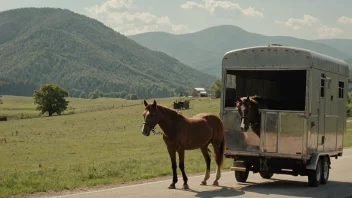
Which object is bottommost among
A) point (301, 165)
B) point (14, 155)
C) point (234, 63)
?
point (14, 155)

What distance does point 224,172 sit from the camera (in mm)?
18484

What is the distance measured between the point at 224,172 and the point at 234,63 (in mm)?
5098

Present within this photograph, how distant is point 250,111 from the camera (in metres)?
14.0

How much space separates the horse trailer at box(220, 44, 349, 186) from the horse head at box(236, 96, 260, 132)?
27mm

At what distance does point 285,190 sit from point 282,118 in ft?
6.29

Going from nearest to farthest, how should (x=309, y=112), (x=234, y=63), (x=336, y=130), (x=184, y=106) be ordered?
(x=309, y=112) → (x=234, y=63) → (x=336, y=130) → (x=184, y=106)

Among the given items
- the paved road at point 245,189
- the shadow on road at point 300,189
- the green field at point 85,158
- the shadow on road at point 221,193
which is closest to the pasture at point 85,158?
the green field at point 85,158

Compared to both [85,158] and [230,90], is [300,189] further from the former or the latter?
[85,158]

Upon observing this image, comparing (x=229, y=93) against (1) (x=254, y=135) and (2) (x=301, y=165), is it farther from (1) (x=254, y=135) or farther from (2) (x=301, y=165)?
(2) (x=301, y=165)

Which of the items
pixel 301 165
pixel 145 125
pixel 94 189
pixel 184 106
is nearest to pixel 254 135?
pixel 301 165

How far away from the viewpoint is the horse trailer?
13906 mm

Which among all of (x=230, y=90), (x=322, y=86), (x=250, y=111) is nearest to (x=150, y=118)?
(x=250, y=111)

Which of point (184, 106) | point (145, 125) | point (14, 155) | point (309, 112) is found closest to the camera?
point (145, 125)

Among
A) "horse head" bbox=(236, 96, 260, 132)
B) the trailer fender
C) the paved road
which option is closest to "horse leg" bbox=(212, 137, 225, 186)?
the paved road
